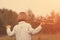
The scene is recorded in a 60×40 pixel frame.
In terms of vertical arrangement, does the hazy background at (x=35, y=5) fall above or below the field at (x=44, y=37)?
above

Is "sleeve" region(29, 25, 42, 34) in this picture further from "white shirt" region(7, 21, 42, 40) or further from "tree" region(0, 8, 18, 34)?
"tree" region(0, 8, 18, 34)

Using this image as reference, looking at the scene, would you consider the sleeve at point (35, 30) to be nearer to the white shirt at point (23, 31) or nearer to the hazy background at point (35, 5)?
the white shirt at point (23, 31)

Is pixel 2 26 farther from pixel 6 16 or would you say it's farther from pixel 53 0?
pixel 53 0

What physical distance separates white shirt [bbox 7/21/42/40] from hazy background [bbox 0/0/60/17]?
11 cm

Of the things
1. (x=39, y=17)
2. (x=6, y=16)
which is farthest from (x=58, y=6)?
(x=6, y=16)

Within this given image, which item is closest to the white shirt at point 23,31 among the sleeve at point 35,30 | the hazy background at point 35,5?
→ the sleeve at point 35,30

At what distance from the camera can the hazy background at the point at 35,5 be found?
1.26 metres

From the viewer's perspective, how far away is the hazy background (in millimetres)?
1256

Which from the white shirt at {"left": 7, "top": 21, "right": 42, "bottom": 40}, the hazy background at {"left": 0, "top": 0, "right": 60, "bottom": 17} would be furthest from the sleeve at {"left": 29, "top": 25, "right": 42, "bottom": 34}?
the hazy background at {"left": 0, "top": 0, "right": 60, "bottom": 17}

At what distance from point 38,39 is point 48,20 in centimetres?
16

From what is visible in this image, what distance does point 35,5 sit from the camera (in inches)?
49.8

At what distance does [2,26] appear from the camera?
1.26 meters

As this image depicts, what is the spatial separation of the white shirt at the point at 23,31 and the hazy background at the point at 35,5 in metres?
0.11

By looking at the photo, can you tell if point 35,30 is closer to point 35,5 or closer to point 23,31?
point 23,31
